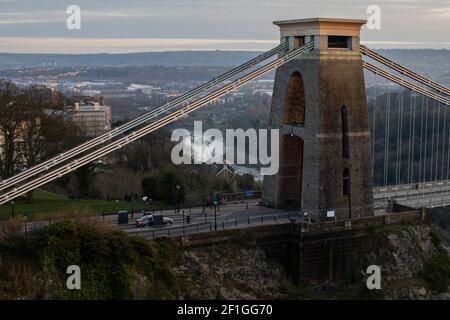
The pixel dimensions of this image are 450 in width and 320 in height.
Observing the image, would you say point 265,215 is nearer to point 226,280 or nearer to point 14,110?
point 226,280

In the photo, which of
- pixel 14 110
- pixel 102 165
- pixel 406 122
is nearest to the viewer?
pixel 14 110

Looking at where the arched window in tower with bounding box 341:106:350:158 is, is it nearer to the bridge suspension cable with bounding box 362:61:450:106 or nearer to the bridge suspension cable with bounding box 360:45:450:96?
the bridge suspension cable with bounding box 362:61:450:106

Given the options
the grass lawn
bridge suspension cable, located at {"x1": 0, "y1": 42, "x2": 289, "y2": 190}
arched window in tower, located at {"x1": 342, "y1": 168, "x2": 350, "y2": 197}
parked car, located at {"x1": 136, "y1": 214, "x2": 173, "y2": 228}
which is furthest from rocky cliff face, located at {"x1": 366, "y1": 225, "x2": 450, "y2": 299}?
the grass lawn

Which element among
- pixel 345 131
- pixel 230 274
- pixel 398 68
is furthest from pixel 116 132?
pixel 398 68

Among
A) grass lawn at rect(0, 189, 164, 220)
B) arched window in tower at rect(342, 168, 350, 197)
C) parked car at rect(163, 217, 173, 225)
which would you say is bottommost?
parked car at rect(163, 217, 173, 225)

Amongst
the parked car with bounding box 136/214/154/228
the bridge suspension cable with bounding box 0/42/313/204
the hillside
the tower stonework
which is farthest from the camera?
the tower stonework

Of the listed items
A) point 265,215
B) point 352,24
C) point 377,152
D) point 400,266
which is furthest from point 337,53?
point 377,152

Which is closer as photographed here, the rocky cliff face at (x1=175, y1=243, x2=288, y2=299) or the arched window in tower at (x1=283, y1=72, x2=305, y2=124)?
the rocky cliff face at (x1=175, y1=243, x2=288, y2=299)
